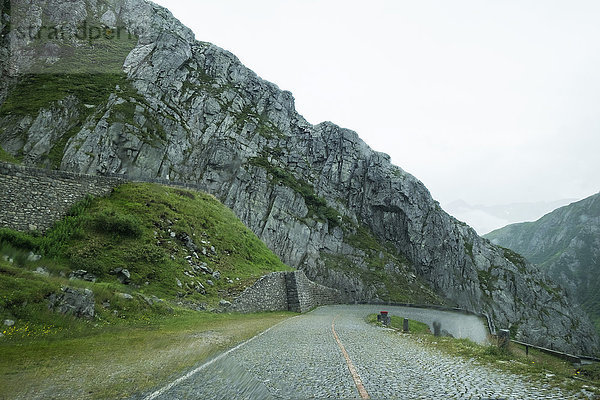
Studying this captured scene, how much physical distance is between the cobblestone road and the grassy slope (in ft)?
3.72

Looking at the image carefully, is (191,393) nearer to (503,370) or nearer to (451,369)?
(451,369)

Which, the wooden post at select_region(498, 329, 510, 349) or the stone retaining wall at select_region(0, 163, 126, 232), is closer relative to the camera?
the wooden post at select_region(498, 329, 510, 349)

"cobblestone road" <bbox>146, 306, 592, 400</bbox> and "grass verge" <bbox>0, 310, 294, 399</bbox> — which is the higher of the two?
"cobblestone road" <bbox>146, 306, 592, 400</bbox>

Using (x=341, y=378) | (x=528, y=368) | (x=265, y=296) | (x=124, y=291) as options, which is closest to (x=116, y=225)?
(x=124, y=291)

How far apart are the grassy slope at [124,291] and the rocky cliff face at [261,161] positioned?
39345 millimetres

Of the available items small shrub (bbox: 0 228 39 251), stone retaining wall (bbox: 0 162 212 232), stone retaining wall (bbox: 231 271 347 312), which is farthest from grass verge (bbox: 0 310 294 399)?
stone retaining wall (bbox: 0 162 212 232)

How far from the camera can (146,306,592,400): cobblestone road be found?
20.4 feet

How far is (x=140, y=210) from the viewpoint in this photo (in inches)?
1092

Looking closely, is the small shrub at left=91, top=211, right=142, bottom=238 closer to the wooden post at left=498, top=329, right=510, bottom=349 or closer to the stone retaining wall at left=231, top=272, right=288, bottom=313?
the stone retaining wall at left=231, top=272, right=288, bottom=313

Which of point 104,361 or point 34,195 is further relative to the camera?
point 34,195

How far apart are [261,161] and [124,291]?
2865 inches

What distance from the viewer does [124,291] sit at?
17531 mm

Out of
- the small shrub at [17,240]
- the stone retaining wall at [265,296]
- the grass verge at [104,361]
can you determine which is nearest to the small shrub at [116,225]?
the small shrub at [17,240]

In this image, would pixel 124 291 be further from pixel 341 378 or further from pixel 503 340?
pixel 503 340
